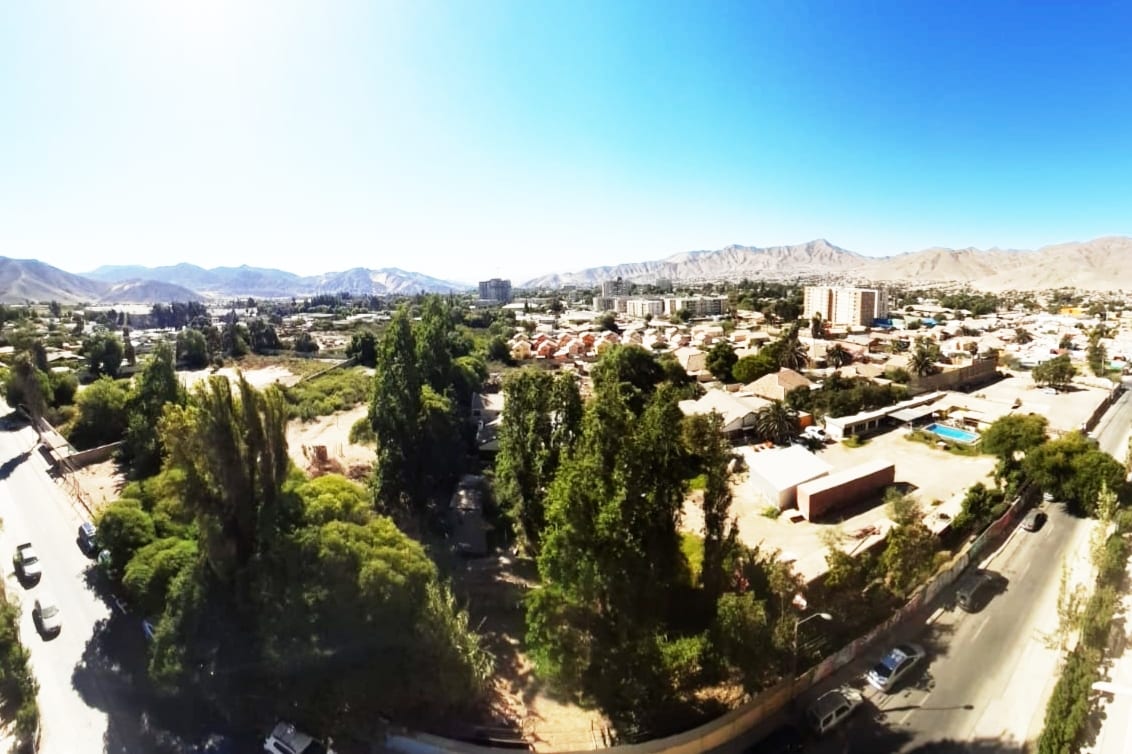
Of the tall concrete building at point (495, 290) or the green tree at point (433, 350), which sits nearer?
the green tree at point (433, 350)

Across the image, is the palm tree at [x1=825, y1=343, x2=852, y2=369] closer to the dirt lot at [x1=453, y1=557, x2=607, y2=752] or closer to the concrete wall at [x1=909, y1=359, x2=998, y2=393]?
the concrete wall at [x1=909, y1=359, x2=998, y2=393]

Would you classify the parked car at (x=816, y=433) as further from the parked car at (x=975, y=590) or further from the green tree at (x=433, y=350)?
the green tree at (x=433, y=350)

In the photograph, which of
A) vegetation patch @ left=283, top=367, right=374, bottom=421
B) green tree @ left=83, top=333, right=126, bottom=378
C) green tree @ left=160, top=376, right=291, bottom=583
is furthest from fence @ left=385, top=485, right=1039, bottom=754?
green tree @ left=83, top=333, right=126, bottom=378

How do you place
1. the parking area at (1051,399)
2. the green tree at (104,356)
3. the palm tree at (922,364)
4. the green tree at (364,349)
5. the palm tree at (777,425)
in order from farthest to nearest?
1. the green tree at (364,349)
2. the green tree at (104,356)
3. the palm tree at (922,364)
4. the parking area at (1051,399)
5. the palm tree at (777,425)

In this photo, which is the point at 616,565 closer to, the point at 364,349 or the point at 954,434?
the point at 954,434

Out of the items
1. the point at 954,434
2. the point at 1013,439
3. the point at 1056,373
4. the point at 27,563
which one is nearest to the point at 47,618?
the point at 27,563

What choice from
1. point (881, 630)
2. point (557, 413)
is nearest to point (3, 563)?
point (557, 413)

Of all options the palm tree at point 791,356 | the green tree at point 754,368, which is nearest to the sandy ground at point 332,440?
the green tree at point 754,368
